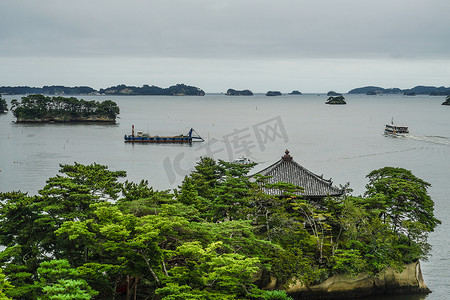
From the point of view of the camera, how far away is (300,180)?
97.0 feet

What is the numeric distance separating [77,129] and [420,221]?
102 m

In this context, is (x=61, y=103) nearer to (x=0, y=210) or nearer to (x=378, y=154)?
(x=378, y=154)

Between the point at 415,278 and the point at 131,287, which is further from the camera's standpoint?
the point at 415,278

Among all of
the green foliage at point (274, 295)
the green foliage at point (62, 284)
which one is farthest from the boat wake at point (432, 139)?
the green foliage at point (62, 284)

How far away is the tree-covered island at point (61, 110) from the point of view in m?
128

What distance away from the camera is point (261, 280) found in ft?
79.5

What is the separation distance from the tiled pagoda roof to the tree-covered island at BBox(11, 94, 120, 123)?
366ft

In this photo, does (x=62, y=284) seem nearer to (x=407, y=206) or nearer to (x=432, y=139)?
(x=407, y=206)

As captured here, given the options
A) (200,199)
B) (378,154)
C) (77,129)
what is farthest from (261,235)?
(77,129)

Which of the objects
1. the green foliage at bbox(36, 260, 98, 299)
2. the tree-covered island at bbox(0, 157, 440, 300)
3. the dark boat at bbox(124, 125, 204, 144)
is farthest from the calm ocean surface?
the green foliage at bbox(36, 260, 98, 299)

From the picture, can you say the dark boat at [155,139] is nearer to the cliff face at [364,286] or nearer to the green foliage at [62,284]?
the cliff face at [364,286]

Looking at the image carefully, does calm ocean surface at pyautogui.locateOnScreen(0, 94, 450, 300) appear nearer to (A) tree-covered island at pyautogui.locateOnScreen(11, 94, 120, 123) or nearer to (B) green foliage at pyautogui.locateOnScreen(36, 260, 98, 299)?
(A) tree-covered island at pyautogui.locateOnScreen(11, 94, 120, 123)

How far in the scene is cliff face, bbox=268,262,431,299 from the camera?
84.4 ft

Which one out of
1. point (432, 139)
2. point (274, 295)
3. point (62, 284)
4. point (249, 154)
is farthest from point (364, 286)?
point (432, 139)
